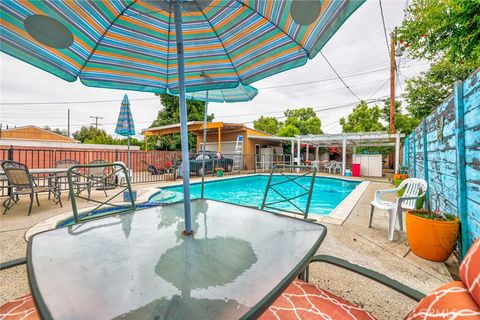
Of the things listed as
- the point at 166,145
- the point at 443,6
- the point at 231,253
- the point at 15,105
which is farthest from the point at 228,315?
the point at 15,105

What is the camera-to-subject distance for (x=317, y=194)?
26.9ft

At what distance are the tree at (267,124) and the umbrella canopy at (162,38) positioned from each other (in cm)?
2769

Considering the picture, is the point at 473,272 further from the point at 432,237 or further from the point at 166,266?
the point at 432,237

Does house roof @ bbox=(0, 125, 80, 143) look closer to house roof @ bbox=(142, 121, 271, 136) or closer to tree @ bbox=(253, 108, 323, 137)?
house roof @ bbox=(142, 121, 271, 136)

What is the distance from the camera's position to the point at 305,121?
2745 centimetres

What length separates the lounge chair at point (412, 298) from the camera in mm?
602

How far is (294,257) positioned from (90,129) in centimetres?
3856

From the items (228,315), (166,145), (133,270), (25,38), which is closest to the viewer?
(228,315)

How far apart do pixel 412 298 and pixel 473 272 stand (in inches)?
10.4

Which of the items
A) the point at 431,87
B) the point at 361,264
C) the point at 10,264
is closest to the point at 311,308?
the point at 361,264

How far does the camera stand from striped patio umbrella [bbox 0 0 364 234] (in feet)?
4.28

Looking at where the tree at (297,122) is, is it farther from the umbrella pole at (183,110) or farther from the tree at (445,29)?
the umbrella pole at (183,110)

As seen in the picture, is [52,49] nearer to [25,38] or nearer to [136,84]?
[25,38]

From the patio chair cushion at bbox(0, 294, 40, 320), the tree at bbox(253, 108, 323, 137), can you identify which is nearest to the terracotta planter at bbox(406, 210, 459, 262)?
the patio chair cushion at bbox(0, 294, 40, 320)
